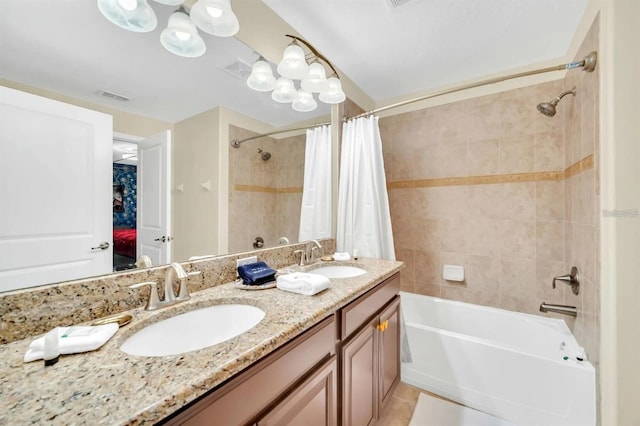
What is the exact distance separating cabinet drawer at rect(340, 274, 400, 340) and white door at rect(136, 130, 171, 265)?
31.6 inches

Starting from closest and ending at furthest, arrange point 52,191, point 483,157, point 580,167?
point 52,191 → point 580,167 → point 483,157

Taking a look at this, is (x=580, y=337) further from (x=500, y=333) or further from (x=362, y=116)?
(x=362, y=116)

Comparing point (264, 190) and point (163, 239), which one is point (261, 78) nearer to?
point (264, 190)

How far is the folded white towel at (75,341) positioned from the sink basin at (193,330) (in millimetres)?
78

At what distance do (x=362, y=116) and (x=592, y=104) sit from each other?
137cm

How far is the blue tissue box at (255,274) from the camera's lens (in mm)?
1111

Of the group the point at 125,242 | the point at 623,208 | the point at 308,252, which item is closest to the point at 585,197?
the point at 623,208

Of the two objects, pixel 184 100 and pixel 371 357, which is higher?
pixel 184 100

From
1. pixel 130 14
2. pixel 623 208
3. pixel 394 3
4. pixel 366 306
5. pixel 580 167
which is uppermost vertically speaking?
pixel 394 3

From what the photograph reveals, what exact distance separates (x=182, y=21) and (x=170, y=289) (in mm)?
1109

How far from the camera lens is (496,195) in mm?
2104

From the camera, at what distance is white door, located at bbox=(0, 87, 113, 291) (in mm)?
697

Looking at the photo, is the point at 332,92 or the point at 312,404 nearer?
the point at 312,404

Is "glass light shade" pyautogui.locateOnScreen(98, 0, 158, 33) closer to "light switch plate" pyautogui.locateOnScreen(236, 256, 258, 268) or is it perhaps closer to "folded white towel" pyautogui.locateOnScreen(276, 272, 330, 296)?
"light switch plate" pyautogui.locateOnScreen(236, 256, 258, 268)
